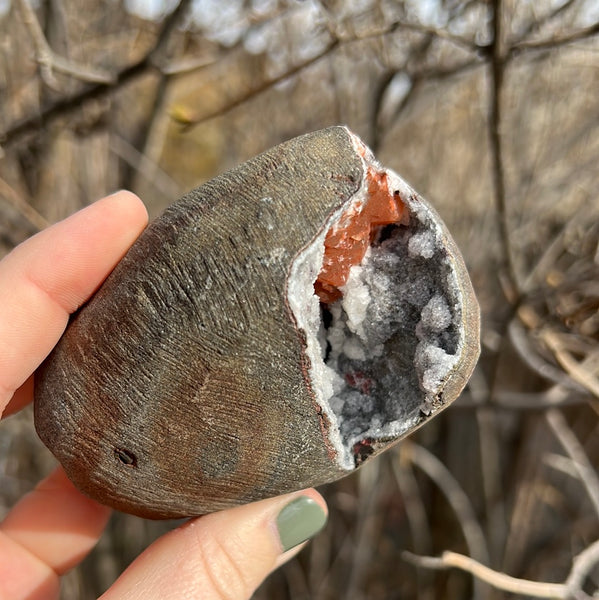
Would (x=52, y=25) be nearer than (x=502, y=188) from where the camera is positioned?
No

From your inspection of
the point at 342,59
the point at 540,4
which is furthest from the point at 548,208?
the point at 342,59

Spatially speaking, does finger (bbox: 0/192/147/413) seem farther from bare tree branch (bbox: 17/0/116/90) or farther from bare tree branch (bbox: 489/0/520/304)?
bare tree branch (bbox: 489/0/520/304)

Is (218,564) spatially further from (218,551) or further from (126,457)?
(126,457)

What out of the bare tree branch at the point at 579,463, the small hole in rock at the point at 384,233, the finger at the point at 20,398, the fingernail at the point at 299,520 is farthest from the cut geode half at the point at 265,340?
the bare tree branch at the point at 579,463

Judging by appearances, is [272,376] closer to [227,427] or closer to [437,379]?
[227,427]

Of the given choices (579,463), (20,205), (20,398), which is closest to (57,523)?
(20,398)

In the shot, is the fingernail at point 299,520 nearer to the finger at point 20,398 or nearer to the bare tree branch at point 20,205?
the finger at point 20,398

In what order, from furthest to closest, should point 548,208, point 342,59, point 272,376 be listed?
point 342,59
point 548,208
point 272,376

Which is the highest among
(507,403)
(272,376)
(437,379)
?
(272,376)
